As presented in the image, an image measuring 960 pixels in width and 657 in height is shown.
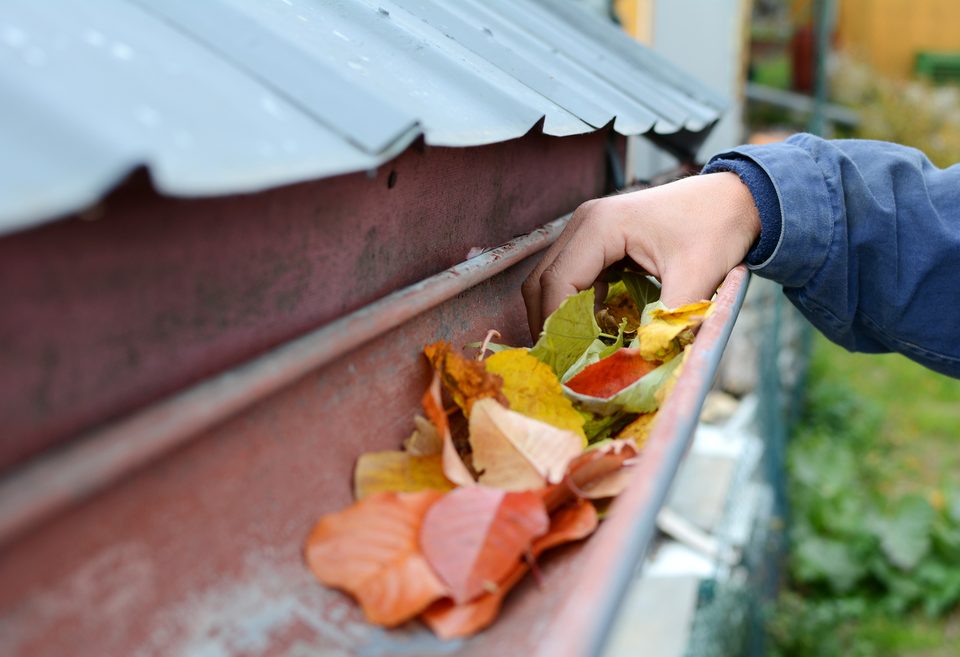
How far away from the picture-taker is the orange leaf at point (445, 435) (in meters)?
0.89

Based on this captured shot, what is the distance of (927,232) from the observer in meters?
1.59

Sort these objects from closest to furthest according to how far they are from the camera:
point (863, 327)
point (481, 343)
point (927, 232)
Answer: point (481, 343) → point (927, 232) → point (863, 327)

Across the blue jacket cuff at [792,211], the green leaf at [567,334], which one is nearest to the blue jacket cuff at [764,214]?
the blue jacket cuff at [792,211]

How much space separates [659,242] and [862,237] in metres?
0.47

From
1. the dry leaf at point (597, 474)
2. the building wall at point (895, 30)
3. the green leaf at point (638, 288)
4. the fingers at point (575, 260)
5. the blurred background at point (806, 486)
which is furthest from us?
the building wall at point (895, 30)

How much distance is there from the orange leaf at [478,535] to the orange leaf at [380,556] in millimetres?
14

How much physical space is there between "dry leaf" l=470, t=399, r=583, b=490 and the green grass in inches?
177

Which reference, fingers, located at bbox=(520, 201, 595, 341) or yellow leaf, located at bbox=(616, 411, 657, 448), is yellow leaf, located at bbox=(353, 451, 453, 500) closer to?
yellow leaf, located at bbox=(616, 411, 657, 448)

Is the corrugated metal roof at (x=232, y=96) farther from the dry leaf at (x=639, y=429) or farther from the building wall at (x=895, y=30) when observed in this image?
the building wall at (x=895, y=30)

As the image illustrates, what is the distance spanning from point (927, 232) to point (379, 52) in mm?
1078

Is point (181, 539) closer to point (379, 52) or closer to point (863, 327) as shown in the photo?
point (379, 52)

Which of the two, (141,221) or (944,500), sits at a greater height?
(141,221)

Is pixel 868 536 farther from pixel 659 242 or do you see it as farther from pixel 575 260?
pixel 575 260

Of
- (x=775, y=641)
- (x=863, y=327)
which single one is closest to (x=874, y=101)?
(x=775, y=641)
